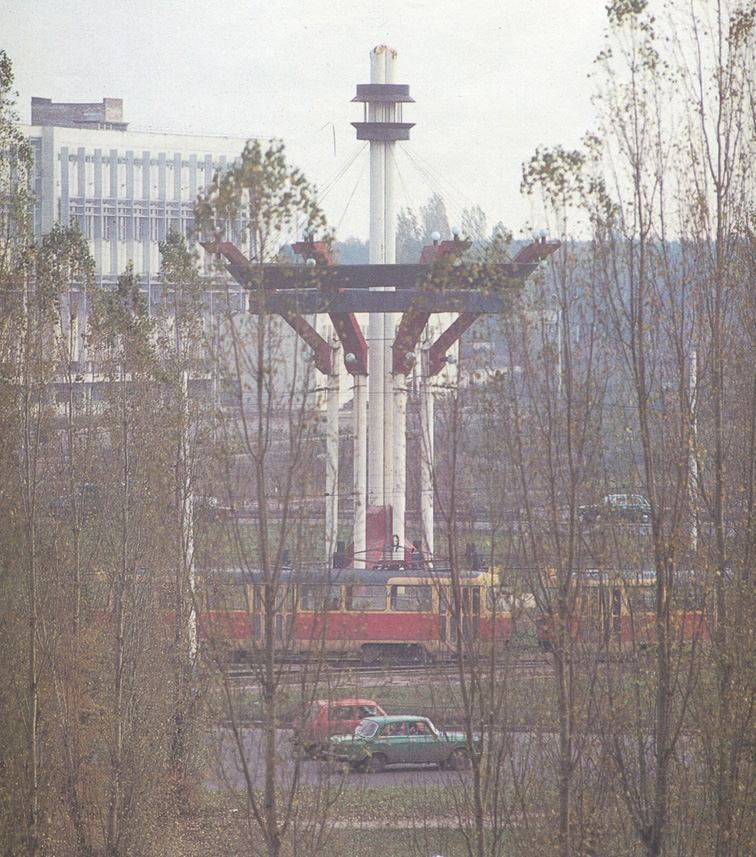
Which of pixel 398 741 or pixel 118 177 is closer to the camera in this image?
pixel 398 741

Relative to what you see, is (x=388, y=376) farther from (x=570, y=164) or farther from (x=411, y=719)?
(x=570, y=164)

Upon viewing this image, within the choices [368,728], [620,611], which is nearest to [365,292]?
[368,728]

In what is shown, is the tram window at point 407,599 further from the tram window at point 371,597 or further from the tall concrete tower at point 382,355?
the tall concrete tower at point 382,355

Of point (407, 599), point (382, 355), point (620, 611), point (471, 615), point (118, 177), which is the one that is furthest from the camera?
point (118, 177)

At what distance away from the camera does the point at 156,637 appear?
1153 centimetres

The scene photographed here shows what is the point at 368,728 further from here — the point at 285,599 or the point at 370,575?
the point at 285,599

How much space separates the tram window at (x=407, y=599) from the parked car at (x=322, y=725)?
657cm

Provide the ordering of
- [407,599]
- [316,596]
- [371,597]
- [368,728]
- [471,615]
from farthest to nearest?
[407,599], [371,597], [368,728], [316,596], [471,615]

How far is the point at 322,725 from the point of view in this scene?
8.33m

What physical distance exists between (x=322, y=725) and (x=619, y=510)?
276cm

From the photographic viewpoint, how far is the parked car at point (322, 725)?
23.9ft

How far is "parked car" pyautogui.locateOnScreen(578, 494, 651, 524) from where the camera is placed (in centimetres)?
808

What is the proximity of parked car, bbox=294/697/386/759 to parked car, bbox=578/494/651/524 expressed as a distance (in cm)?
235

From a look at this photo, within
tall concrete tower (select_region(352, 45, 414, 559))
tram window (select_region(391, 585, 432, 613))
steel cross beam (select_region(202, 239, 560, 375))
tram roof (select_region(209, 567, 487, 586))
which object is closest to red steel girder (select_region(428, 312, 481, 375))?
steel cross beam (select_region(202, 239, 560, 375))
